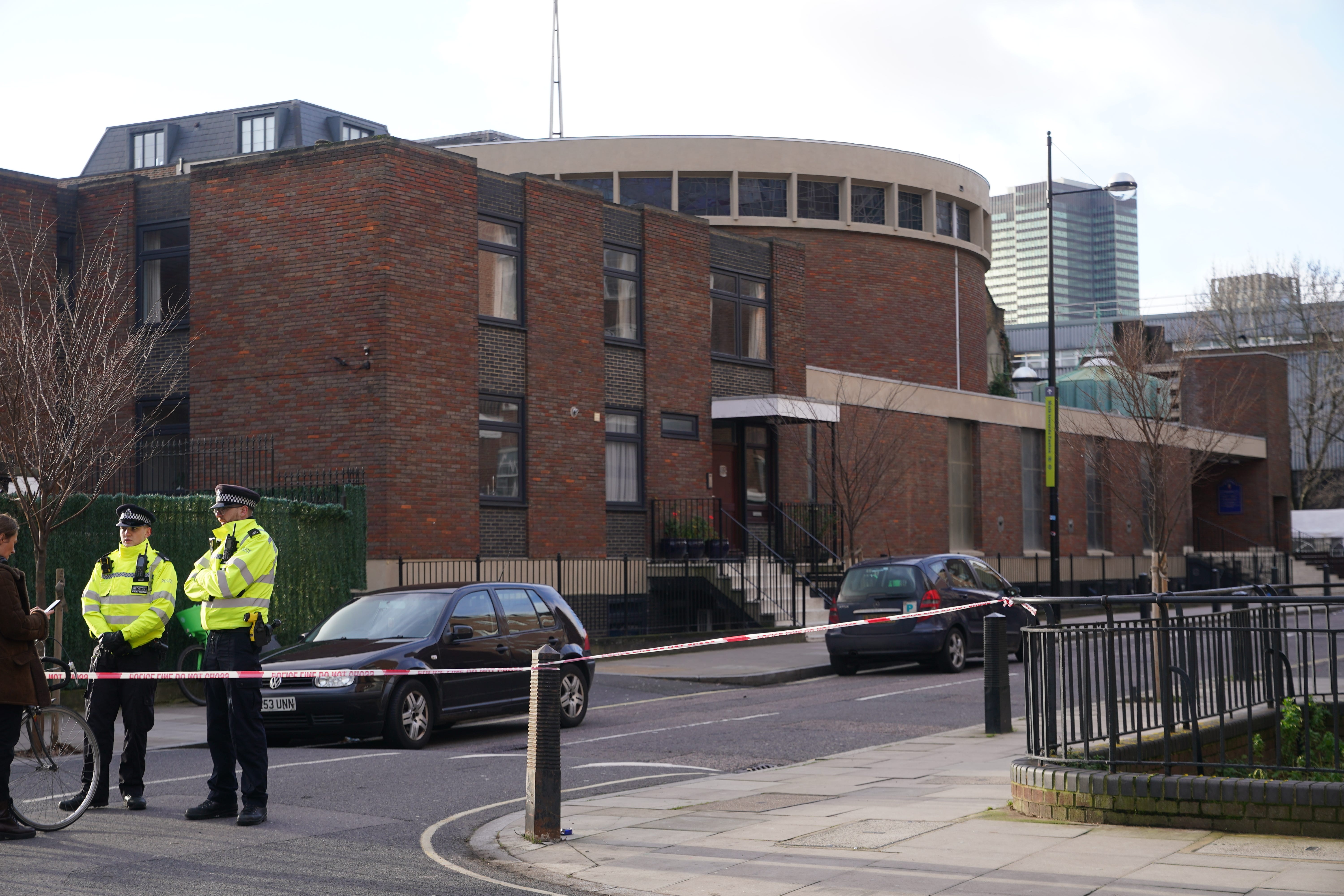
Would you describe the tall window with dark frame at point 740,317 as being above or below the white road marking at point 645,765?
above

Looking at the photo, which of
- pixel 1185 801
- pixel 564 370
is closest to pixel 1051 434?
pixel 564 370

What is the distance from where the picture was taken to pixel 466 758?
12211mm

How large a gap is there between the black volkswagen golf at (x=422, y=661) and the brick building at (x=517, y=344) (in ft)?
24.8

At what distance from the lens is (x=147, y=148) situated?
48.2 metres

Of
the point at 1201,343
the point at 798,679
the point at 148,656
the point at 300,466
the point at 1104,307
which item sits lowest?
the point at 798,679

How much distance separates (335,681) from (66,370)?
22.9 feet

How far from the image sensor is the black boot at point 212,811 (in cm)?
901

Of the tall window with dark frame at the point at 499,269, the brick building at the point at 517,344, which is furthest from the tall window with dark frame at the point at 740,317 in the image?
the tall window with dark frame at the point at 499,269

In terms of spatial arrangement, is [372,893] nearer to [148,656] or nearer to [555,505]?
[148,656]

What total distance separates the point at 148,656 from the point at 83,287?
13.0 metres

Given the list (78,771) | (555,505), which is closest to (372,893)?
(78,771)

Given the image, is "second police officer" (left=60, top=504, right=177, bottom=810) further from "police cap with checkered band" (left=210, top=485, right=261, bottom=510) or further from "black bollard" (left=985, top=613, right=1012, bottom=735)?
"black bollard" (left=985, top=613, right=1012, bottom=735)

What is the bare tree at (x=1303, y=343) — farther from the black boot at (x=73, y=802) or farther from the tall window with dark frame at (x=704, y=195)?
the black boot at (x=73, y=802)

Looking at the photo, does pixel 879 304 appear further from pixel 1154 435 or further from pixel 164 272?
pixel 164 272
